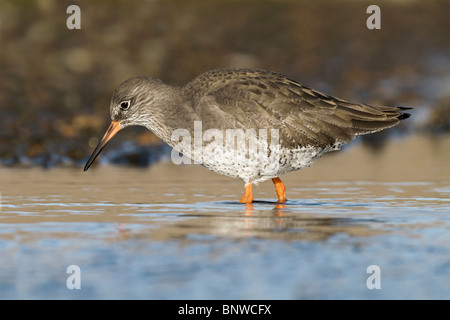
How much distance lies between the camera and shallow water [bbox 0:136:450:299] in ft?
22.4

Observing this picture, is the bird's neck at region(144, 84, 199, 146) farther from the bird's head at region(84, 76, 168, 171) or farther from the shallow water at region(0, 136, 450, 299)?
the shallow water at region(0, 136, 450, 299)

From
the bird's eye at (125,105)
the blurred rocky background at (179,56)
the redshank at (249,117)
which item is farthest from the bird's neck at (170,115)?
the blurred rocky background at (179,56)

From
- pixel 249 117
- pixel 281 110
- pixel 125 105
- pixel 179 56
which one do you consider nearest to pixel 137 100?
pixel 125 105

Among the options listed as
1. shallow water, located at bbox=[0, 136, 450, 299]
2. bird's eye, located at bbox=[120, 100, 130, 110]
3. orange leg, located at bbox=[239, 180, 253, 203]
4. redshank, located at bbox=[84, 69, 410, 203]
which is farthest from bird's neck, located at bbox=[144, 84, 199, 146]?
orange leg, located at bbox=[239, 180, 253, 203]

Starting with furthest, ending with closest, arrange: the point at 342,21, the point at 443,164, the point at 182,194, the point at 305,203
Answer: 1. the point at 342,21
2. the point at 443,164
3. the point at 182,194
4. the point at 305,203

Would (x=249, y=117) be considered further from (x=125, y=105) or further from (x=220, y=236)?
(x=220, y=236)

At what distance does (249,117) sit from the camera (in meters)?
11.0

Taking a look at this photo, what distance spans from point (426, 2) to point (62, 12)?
12.7 meters

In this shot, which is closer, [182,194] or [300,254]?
[300,254]

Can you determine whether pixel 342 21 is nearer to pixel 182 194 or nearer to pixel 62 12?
pixel 62 12

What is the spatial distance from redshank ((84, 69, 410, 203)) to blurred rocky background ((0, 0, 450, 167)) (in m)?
3.93

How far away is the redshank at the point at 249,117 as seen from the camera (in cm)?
1099
